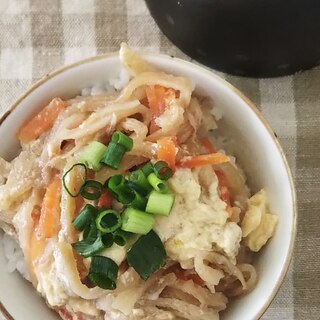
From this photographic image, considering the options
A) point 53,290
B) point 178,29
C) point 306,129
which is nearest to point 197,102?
point 178,29

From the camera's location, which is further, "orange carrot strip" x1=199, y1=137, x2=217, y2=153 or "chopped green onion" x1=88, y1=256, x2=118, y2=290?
"orange carrot strip" x1=199, y1=137, x2=217, y2=153

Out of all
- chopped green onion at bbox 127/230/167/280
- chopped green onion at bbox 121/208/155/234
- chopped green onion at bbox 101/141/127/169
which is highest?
chopped green onion at bbox 101/141/127/169

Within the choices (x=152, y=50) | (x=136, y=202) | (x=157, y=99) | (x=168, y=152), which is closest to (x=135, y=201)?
(x=136, y=202)

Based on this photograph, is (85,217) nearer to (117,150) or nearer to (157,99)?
(117,150)

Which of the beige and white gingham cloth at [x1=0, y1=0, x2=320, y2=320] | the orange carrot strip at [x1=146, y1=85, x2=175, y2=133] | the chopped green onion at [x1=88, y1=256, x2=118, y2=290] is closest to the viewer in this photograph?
the chopped green onion at [x1=88, y1=256, x2=118, y2=290]

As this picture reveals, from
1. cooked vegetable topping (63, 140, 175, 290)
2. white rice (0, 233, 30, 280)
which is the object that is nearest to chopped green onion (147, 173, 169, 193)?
cooked vegetable topping (63, 140, 175, 290)

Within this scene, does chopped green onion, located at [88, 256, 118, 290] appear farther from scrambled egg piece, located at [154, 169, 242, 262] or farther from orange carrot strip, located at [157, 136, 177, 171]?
orange carrot strip, located at [157, 136, 177, 171]

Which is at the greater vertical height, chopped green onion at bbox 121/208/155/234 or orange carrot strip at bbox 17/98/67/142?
orange carrot strip at bbox 17/98/67/142
